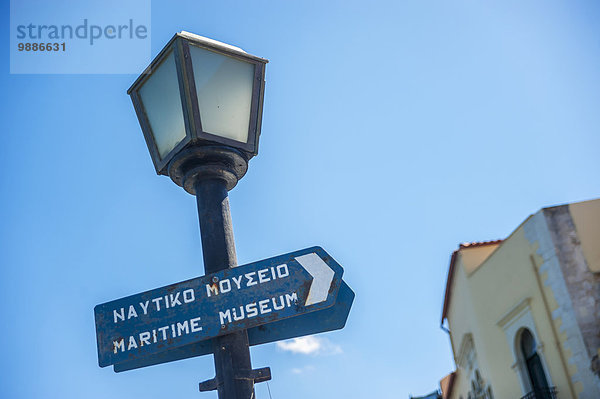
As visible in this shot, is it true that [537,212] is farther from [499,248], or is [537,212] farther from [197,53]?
[197,53]

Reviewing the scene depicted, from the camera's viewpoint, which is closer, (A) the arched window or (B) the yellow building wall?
(B) the yellow building wall

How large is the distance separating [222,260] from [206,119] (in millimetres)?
666

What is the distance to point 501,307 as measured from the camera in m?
16.4

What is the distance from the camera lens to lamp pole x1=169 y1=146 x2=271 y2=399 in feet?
8.93

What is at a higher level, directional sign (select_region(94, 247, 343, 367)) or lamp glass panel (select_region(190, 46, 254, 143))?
lamp glass panel (select_region(190, 46, 254, 143))

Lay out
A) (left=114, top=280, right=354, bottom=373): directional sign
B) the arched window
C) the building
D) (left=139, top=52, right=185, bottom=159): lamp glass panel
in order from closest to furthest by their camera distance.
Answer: (left=114, top=280, right=354, bottom=373): directional sign → (left=139, top=52, right=185, bottom=159): lamp glass panel → the building → the arched window

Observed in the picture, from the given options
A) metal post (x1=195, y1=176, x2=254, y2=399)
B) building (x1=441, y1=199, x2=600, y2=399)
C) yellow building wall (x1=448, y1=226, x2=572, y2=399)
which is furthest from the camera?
yellow building wall (x1=448, y1=226, x2=572, y2=399)

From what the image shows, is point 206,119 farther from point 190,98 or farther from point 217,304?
point 217,304

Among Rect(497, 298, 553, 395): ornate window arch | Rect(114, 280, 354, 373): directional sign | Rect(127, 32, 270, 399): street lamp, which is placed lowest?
Rect(114, 280, 354, 373): directional sign

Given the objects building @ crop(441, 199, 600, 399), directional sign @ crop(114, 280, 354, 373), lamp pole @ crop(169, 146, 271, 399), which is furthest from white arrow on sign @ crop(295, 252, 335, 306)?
building @ crop(441, 199, 600, 399)

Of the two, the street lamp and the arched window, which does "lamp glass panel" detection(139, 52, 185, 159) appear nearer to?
the street lamp

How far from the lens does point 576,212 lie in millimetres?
14055

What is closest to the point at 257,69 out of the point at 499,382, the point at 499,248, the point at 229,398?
the point at 229,398

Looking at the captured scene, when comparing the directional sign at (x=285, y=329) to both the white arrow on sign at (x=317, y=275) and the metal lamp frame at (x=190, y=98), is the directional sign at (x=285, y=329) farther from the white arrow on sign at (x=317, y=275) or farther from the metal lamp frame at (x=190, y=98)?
the metal lamp frame at (x=190, y=98)
